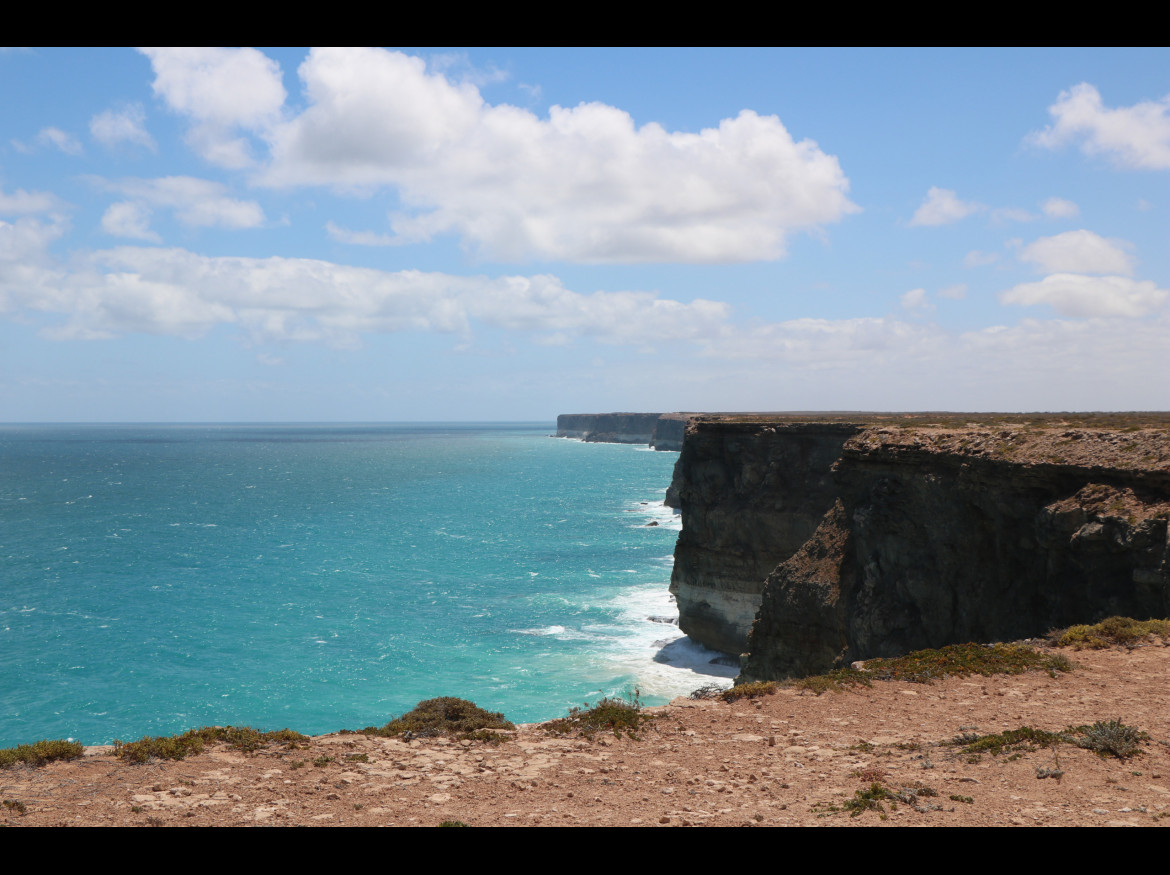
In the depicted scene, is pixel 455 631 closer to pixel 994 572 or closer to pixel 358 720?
pixel 358 720

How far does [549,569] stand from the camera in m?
68.2

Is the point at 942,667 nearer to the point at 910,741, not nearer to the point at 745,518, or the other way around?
the point at 910,741

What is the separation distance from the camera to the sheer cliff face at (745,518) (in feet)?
149

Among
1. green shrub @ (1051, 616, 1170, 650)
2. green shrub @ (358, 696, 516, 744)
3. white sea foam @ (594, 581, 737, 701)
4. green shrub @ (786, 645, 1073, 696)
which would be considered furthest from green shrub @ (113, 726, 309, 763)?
white sea foam @ (594, 581, 737, 701)

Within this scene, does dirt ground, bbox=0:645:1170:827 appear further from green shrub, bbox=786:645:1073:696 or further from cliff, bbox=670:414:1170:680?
cliff, bbox=670:414:1170:680

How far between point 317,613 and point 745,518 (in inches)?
1246

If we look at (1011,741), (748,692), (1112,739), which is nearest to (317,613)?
(748,692)

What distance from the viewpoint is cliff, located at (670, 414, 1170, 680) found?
64.1 ft

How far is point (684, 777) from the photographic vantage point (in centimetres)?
1026

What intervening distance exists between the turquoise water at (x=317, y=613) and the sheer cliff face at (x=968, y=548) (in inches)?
463

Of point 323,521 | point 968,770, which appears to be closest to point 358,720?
point 968,770
